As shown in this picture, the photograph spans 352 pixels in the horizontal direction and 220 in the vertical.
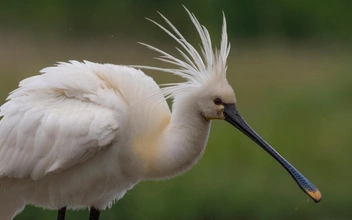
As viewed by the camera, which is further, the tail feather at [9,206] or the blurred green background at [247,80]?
the blurred green background at [247,80]

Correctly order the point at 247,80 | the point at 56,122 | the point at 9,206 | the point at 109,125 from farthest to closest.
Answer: the point at 247,80 < the point at 9,206 < the point at 56,122 < the point at 109,125

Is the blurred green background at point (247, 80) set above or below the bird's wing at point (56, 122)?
below

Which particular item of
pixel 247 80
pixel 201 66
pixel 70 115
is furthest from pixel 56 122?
pixel 247 80

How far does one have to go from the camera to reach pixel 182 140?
6008 millimetres

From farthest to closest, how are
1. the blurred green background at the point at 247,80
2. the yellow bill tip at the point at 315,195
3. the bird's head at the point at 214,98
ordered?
the blurred green background at the point at 247,80 < the yellow bill tip at the point at 315,195 < the bird's head at the point at 214,98

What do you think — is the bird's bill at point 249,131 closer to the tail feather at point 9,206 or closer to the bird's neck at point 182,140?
the bird's neck at point 182,140

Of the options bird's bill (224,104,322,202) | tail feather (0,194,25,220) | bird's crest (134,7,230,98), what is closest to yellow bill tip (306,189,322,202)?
bird's bill (224,104,322,202)

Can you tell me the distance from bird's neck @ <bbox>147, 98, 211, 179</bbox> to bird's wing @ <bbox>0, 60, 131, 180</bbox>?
24cm

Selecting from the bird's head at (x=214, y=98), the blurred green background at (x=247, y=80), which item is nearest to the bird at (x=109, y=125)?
the bird's head at (x=214, y=98)

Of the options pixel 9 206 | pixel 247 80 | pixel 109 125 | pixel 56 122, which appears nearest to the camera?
pixel 109 125

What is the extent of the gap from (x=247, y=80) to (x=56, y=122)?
13.8 ft

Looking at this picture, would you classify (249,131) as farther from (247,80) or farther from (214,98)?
(247,80)

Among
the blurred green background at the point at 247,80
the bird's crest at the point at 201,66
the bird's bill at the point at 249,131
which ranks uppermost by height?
the bird's crest at the point at 201,66

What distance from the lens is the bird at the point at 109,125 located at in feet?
19.7
